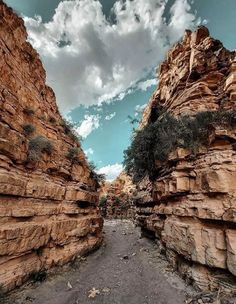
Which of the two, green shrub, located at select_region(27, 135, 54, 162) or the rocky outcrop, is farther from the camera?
the rocky outcrop

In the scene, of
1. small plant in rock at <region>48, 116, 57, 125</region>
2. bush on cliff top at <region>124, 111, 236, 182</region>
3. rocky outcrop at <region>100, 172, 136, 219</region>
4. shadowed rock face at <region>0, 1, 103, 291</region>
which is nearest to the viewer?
shadowed rock face at <region>0, 1, 103, 291</region>

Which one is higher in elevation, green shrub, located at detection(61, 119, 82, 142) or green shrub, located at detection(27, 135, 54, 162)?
green shrub, located at detection(61, 119, 82, 142)

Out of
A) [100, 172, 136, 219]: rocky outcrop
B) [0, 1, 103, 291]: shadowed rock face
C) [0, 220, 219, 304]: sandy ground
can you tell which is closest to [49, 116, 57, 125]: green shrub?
[0, 1, 103, 291]: shadowed rock face

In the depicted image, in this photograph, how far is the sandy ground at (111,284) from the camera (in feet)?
24.6

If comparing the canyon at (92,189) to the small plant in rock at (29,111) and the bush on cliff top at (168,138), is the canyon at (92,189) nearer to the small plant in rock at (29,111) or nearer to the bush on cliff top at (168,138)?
the small plant in rock at (29,111)

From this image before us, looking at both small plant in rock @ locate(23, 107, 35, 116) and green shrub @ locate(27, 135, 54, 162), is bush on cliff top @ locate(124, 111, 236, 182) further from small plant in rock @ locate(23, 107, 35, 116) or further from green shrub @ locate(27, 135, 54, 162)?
small plant in rock @ locate(23, 107, 35, 116)

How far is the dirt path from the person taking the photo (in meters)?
7.51

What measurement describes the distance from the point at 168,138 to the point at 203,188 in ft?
12.2

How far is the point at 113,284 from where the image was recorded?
352 inches

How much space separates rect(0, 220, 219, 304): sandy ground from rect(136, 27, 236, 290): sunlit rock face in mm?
901

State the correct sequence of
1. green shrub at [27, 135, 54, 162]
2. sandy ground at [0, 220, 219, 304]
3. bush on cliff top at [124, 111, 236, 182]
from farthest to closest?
1. bush on cliff top at [124, 111, 236, 182]
2. green shrub at [27, 135, 54, 162]
3. sandy ground at [0, 220, 219, 304]

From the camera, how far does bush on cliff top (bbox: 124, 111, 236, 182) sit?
31.1ft

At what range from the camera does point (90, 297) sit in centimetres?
783

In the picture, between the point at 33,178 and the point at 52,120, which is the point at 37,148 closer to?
Answer: the point at 33,178
